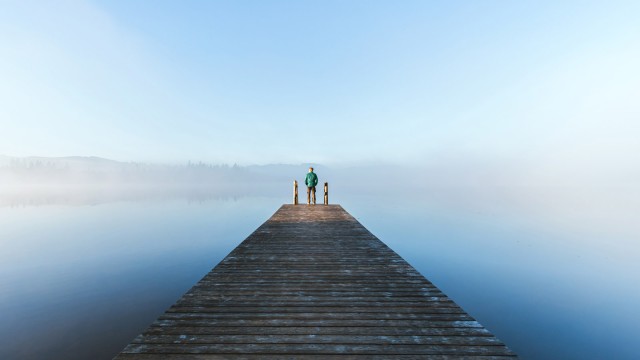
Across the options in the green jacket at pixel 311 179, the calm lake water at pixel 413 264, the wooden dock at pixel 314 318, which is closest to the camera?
the wooden dock at pixel 314 318

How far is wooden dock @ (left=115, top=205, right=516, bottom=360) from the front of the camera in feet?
11.3

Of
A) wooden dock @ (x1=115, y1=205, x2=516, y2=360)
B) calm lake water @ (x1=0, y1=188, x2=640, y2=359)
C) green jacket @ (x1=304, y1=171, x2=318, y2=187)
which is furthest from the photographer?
green jacket @ (x1=304, y1=171, x2=318, y2=187)

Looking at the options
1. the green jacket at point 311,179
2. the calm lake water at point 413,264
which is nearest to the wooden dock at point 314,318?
the calm lake water at point 413,264

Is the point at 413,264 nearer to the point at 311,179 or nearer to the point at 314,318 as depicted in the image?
the point at 311,179

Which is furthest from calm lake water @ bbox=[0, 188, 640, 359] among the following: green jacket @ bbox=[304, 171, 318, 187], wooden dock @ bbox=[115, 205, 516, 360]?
green jacket @ bbox=[304, 171, 318, 187]

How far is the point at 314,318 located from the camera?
4.19 m

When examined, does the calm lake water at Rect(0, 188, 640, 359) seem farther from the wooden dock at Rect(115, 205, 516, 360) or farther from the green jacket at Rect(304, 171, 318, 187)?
the green jacket at Rect(304, 171, 318, 187)

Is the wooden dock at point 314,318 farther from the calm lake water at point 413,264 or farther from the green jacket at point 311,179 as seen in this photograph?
the green jacket at point 311,179

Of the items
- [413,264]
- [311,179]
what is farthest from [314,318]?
[413,264]

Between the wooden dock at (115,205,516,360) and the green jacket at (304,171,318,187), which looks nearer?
the wooden dock at (115,205,516,360)

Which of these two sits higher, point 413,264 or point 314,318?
point 314,318

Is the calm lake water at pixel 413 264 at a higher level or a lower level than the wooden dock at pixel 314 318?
lower

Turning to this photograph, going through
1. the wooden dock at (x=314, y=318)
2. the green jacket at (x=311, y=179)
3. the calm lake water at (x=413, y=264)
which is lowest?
the calm lake water at (x=413, y=264)

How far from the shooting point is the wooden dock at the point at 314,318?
3443 millimetres
